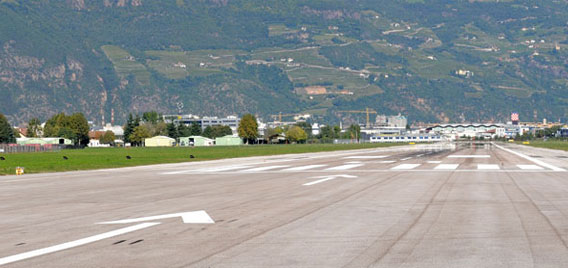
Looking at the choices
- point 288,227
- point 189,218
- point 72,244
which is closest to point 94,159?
point 189,218

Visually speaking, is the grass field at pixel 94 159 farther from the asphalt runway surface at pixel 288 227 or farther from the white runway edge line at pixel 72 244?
the white runway edge line at pixel 72 244

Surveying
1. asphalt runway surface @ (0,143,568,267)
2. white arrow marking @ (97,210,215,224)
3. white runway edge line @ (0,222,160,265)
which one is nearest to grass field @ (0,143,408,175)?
asphalt runway surface @ (0,143,568,267)

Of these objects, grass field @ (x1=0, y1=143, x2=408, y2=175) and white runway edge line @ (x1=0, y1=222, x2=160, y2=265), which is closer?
white runway edge line @ (x1=0, y1=222, x2=160, y2=265)

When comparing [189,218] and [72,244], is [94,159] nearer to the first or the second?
[189,218]

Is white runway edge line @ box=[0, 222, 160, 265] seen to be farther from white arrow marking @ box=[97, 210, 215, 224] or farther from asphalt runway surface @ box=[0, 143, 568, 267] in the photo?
white arrow marking @ box=[97, 210, 215, 224]

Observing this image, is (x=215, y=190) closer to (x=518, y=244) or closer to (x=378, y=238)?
(x=378, y=238)

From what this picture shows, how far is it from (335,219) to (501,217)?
137 inches

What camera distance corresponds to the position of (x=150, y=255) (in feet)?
35.3

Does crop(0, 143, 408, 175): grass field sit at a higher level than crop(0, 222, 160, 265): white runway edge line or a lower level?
higher

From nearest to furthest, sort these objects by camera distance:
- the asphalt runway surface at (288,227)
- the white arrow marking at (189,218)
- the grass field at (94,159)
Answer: the asphalt runway surface at (288,227) < the white arrow marking at (189,218) < the grass field at (94,159)

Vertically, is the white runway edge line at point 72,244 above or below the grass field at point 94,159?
below

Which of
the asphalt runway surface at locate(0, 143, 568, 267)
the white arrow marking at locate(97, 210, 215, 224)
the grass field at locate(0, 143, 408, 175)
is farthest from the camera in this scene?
the grass field at locate(0, 143, 408, 175)

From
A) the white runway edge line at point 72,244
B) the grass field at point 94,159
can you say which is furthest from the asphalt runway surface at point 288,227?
the grass field at point 94,159

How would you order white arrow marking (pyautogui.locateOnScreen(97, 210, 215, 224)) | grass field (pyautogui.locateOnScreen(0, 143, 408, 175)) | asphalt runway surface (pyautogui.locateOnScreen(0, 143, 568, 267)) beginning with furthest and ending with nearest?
1. grass field (pyautogui.locateOnScreen(0, 143, 408, 175))
2. white arrow marking (pyautogui.locateOnScreen(97, 210, 215, 224))
3. asphalt runway surface (pyautogui.locateOnScreen(0, 143, 568, 267))
